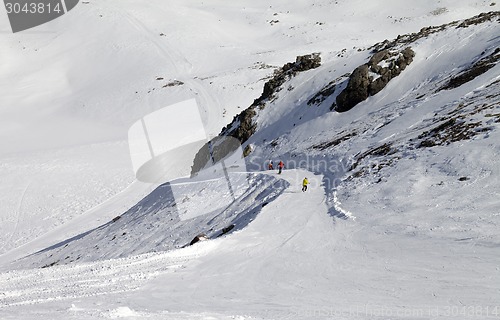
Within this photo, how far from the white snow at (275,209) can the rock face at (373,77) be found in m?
0.85

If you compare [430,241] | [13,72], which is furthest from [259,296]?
[13,72]

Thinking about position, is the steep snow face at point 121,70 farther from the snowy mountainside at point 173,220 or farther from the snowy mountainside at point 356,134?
the snowy mountainside at point 356,134

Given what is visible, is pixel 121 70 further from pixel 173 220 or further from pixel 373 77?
pixel 173 220

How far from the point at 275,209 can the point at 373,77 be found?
1951 centimetres

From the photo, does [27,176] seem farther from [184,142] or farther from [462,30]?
[462,30]

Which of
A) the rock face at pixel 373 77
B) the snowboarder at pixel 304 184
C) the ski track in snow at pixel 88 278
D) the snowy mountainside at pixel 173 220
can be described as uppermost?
the rock face at pixel 373 77

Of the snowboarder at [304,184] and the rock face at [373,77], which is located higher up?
the rock face at [373,77]

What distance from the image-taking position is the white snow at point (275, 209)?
31.8 ft

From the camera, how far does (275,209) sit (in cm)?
1867

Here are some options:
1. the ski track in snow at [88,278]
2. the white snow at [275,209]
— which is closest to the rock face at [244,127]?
the white snow at [275,209]

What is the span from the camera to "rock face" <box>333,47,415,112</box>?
1305 inches

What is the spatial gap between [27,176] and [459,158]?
4303 centimetres

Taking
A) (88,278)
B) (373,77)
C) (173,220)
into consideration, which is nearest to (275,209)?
(173,220)

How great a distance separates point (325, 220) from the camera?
632 inches
